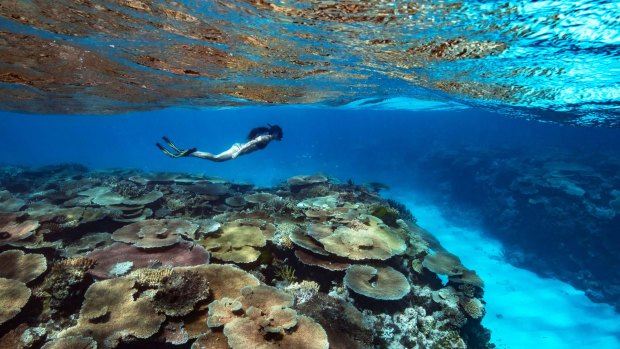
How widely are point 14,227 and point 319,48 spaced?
10.3m

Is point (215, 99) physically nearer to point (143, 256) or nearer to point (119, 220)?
point (119, 220)

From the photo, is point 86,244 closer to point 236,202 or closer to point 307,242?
point 236,202

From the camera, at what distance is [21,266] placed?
580 centimetres

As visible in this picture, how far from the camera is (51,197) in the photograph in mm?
12805

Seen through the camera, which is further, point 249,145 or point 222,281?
point 249,145

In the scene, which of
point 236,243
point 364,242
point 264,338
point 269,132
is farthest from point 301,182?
point 264,338

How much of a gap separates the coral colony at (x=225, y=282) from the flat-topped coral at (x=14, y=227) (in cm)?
4

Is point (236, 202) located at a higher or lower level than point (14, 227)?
lower

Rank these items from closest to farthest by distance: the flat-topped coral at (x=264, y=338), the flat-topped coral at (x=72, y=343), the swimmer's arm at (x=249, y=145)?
the flat-topped coral at (x=72, y=343) < the flat-topped coral at (x=264, y=338) < the swimmer's arm at (x=249, y=145)

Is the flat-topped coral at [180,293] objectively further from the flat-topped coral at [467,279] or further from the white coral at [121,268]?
the flat-topped coral at [467,279]

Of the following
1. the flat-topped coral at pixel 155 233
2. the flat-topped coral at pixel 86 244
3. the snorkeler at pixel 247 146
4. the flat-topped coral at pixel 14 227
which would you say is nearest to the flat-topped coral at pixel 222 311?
the flat-topped coral at pixel 155 233

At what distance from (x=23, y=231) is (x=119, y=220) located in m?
2.24

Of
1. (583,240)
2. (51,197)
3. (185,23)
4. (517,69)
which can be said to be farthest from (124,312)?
(583,240)

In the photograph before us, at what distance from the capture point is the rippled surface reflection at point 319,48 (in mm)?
8250
